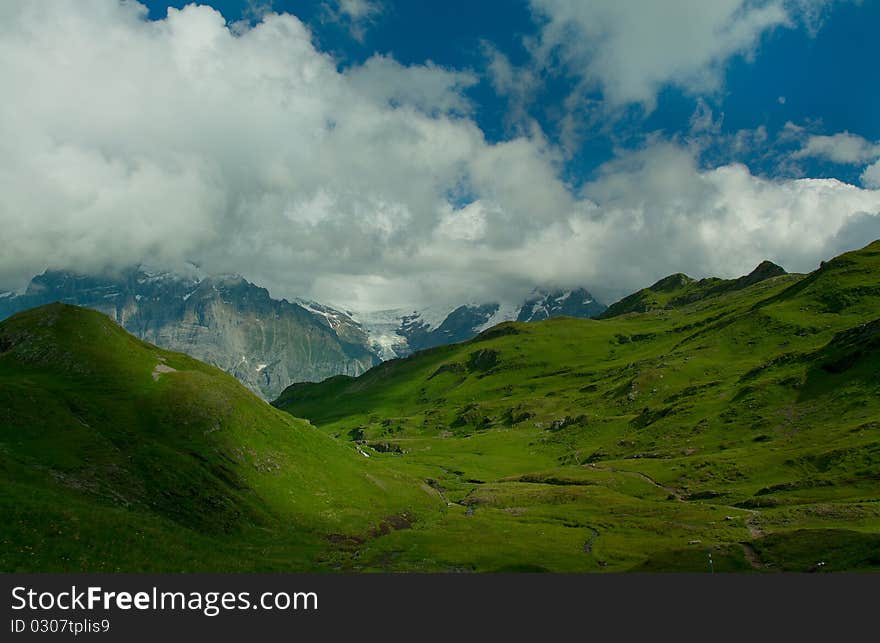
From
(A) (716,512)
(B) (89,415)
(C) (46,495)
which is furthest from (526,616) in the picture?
(A) (716,512)

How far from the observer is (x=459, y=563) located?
279ft

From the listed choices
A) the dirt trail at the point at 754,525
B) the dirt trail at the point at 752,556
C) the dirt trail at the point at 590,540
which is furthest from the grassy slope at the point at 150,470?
the dirt trail at the point at 754,525

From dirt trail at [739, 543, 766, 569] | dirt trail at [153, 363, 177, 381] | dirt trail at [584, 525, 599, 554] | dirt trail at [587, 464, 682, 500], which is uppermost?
dirt trail at [153, 363, 177, 381]

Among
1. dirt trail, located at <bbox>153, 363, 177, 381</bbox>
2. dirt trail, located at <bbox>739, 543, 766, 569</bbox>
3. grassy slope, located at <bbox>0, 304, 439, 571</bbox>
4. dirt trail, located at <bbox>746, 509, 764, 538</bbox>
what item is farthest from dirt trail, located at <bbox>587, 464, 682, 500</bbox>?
dirt trail, located at <bbox>153, 363, 177, 381</bbox>

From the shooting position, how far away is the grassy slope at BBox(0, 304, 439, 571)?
5295 centimetres

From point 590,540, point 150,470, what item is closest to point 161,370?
point 150,470

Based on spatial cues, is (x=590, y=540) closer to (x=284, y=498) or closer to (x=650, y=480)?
(x=284, y=498)

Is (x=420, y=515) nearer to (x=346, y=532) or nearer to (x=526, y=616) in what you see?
(x=346, y=532)

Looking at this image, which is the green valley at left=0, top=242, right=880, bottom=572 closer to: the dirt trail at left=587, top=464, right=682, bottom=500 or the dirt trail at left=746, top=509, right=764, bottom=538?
the dirt trail at left=746, top=509, right=764, bottom=538

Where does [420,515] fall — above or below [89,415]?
below

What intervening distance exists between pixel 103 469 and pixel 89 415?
17517 millimetres

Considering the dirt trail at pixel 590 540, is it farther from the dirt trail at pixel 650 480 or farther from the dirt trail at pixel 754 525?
the dirt trail at pixel 650 480

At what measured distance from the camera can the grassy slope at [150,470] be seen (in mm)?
52953

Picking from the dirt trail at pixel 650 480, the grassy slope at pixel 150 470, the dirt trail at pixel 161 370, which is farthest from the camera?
the dirt trail at pixel 650 480
